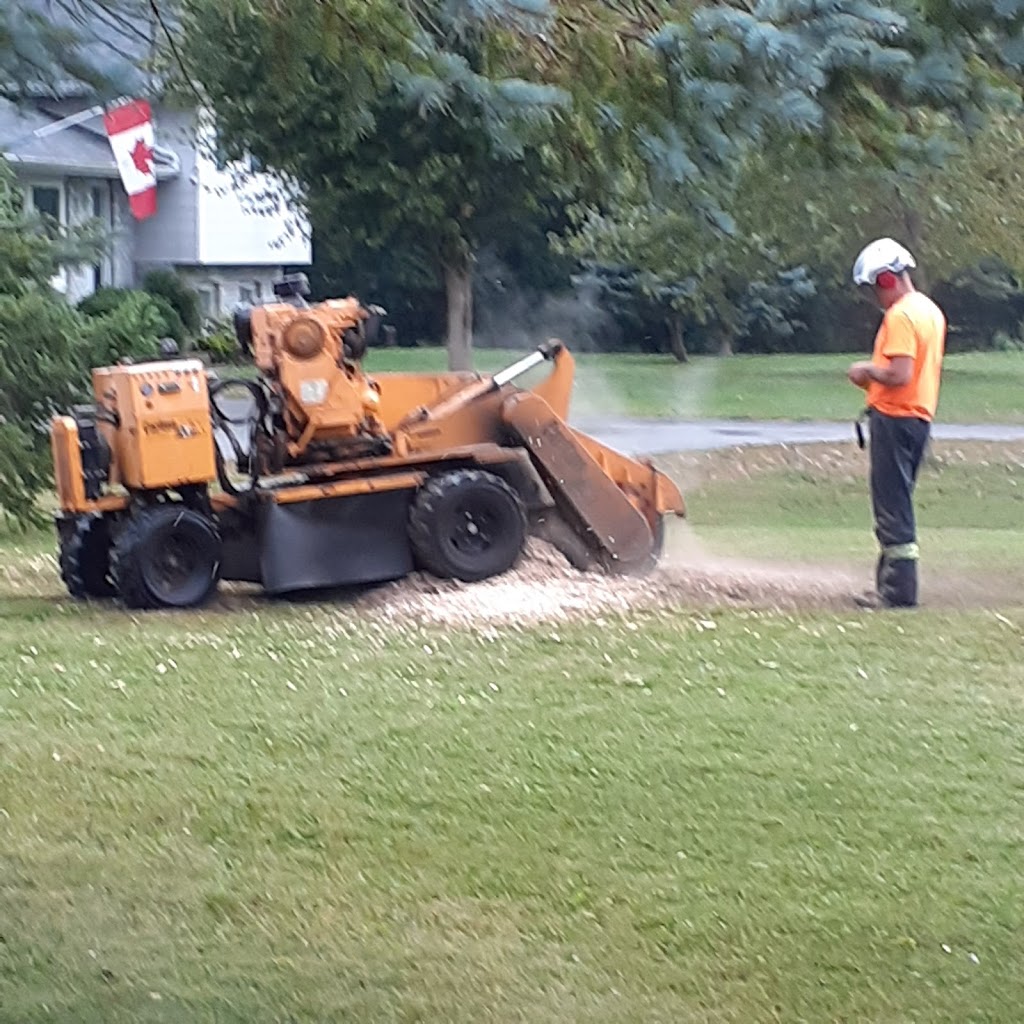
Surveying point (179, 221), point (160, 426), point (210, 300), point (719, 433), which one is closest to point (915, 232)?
point (719, 433)

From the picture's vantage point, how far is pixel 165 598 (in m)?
10.8

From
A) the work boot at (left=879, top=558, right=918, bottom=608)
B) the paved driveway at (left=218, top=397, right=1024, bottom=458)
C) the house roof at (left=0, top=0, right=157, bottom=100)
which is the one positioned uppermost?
the house roof at (left=0, top=0, right=157, bottom=100)

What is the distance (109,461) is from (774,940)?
5.98m

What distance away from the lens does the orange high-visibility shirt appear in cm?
997

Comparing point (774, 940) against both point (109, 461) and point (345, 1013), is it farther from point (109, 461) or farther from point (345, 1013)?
point (109, 461)

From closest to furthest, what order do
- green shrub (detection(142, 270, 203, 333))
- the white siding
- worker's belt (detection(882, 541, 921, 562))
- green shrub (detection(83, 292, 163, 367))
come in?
worker's belt (detection(882, 541, 921, 562)) → green shrub (detection(83, 292, 163, 367)) → green shrub (detection(142, 270, 203, 333)) → the white siding

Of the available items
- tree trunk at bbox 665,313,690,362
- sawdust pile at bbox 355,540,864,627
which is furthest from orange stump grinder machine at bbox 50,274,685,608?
tree trunk at bbox 665,313,690,362

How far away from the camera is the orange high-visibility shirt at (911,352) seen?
9.97 m

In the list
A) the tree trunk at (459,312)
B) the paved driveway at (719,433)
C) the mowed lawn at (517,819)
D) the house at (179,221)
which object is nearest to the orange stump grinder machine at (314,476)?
the mowed lawn at (517,819)

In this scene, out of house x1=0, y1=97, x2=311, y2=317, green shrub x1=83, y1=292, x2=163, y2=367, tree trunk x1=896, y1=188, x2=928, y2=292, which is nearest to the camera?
green shrub x1=83, y1=292, x2=163, y2=367

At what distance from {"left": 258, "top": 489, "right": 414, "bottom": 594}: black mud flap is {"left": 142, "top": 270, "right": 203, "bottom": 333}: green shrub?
2694 centimetres

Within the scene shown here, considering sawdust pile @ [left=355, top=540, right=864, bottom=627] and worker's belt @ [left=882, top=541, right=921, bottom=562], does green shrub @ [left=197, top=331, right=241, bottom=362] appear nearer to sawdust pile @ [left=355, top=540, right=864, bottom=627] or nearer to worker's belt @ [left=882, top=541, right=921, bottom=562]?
sawdust pile @ [left=355, top=540, right=864, bottom=627]

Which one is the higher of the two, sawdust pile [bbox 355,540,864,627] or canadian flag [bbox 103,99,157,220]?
canadian flag [bbox 103,99,157,220]

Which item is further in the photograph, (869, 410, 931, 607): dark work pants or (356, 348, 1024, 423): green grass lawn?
(356, 348, 1024, 423): green grass lawn
